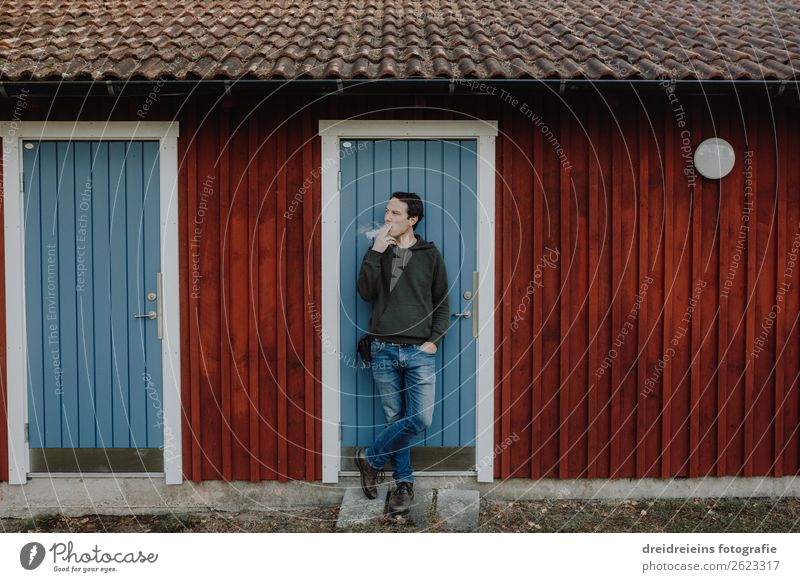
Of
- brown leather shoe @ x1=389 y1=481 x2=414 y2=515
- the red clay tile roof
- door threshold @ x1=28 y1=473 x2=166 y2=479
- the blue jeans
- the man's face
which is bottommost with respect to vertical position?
brown leather shoe @ x1=389 y1=481 x2=414 y2=515

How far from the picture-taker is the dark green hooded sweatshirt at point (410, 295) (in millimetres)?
4762

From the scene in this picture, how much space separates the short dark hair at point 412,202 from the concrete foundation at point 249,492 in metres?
2.08

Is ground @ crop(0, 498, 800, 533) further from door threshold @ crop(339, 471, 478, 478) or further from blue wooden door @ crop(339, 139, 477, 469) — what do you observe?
blue wooden door @ crop(339, 139, 477, 469)

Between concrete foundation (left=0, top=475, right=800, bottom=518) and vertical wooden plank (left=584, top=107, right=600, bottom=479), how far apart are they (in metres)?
0.35

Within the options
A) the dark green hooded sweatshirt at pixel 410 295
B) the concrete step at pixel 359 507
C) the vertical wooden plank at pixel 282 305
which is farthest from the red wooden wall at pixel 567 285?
the dark green hooded sweatshirt at pixel 410 295

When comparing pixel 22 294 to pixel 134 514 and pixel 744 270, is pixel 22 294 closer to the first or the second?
pixel 134 514

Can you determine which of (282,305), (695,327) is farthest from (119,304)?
(695,327)

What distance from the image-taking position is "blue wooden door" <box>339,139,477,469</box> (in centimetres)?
511

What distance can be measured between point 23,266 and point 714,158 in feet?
17.6

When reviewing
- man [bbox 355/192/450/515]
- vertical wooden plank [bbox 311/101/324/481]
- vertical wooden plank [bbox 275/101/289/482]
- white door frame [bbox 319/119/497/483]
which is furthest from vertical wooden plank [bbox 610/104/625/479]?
vertical wooden plank [bbox 275/101/289/482]

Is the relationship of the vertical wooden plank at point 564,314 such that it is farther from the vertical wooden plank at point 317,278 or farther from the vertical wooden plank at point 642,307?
the vertical wooden plank at point 317,278

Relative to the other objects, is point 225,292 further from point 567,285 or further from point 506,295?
point 567,285

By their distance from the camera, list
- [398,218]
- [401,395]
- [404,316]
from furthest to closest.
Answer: [401,395] < [398,218] < [404,316]

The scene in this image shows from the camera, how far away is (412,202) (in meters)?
4.89
